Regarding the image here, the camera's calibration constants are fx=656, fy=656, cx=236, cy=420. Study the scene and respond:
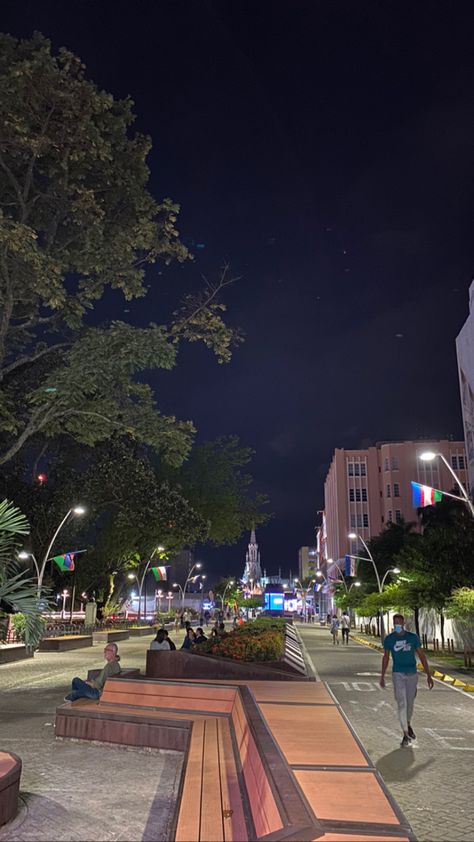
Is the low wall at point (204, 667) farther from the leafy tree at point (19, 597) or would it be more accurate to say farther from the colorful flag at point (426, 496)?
the leafy tree at point (19, 597)

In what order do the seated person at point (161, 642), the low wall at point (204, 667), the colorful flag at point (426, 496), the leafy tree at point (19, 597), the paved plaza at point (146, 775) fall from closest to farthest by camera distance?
the paved plaza at point (146, 775) < the leafy tree at point (19, 597) < the low wall at point (204, 667) < the seated person at point (161, 642) < the colorful flag at point (426, 496)

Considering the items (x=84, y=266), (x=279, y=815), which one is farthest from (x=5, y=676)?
(x=279, y=815)

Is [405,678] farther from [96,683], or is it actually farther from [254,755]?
[96,683]

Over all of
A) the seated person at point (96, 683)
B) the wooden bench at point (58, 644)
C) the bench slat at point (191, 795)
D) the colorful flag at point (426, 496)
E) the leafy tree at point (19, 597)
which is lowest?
the wooden bench at point (58, 644)

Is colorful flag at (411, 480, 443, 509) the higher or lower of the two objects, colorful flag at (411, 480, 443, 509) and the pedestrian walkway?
the higher

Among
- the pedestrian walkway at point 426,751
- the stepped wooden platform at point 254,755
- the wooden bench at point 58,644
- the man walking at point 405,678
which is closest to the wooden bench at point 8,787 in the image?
the stepped wooden platform at point 254,755

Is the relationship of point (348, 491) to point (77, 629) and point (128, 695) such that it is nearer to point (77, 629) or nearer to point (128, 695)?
point (77, 629)

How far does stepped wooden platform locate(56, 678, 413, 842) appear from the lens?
3.94m

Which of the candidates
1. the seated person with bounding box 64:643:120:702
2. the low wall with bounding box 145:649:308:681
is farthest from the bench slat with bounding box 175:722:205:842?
the low wall with bounding box 145:649:308:681

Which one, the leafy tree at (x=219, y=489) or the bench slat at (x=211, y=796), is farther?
the leafy tree at (x=219, y=489)

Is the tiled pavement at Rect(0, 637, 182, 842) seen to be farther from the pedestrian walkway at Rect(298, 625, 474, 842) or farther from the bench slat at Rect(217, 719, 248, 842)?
the pedestrian walkway at Rect(298, 625, 474, 842)

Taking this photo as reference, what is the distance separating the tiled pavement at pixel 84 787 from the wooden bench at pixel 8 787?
10cm

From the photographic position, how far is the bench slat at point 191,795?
502 centimetres

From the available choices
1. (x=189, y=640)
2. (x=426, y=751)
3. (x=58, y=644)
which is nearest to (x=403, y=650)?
(x=426, y=751)
